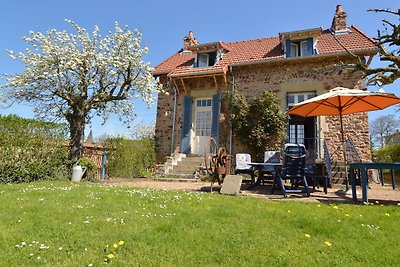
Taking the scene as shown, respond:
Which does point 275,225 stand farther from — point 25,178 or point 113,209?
point 25,178

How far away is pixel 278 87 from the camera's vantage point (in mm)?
11789

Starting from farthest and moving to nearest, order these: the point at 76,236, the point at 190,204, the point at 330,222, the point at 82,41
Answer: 1. the point at 82,41
2. the point at 190,204
3. the point at 330,222
4. the point at 76,236

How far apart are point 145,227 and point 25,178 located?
6440mm

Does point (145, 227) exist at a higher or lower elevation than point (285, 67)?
lower

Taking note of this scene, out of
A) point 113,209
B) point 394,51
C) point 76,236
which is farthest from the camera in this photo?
point 394,51

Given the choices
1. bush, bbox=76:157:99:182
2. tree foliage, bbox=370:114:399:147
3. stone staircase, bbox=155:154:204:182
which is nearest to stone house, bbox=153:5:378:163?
stone staircase, bbox=155:154:204:182

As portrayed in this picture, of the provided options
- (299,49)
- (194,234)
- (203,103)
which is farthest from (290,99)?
(194,234)

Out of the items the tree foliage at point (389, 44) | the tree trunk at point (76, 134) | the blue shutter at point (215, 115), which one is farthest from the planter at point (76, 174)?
the tree foliage at point (389, 44)

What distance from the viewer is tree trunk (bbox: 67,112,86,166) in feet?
31.1

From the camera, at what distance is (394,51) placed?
23.5 feet

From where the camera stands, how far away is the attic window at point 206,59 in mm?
13414

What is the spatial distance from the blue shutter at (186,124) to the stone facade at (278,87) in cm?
29

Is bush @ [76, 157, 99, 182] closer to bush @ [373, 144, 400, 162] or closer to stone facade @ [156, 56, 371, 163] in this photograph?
stone facade @ [156, 56, 371, 163]

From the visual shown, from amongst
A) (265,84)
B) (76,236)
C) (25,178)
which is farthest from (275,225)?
(265,84)
